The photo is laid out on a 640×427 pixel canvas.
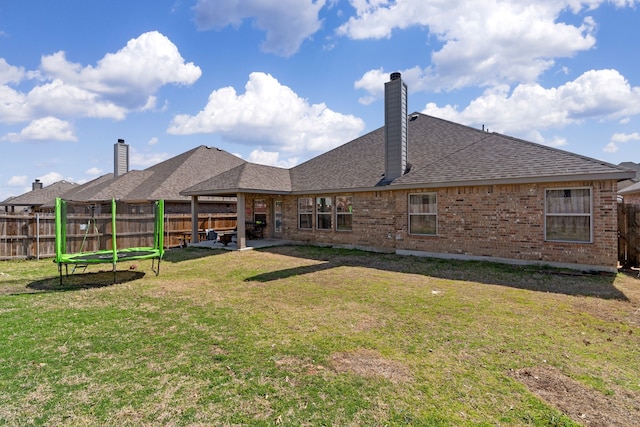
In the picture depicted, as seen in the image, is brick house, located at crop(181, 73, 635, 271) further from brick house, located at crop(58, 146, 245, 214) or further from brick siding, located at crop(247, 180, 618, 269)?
brick house, located at crop(58, 146, 245, 214)

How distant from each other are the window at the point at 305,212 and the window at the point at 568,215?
9454 millimetres

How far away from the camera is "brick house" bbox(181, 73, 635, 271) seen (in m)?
8.84

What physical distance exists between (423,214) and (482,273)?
3.47 meters

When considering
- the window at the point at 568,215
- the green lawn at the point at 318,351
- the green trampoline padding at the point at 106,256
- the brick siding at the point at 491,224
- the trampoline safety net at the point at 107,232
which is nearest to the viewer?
the green lawn at the point at 318,351

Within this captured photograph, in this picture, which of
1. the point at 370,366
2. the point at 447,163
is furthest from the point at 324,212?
the point at 370,366

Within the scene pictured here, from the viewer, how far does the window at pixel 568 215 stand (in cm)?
877

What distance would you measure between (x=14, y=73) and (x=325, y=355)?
15.4m

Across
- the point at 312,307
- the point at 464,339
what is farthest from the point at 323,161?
the point at 464,339

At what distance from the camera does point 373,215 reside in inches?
522

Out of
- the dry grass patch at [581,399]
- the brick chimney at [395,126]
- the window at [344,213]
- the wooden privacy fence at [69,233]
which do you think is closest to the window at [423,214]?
the brick chimney at [395,126]

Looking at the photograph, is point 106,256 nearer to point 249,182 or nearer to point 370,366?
point 249,182

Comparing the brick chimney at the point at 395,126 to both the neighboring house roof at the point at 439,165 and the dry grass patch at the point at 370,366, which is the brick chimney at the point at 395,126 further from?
the dry grass patch at the point at 370,366

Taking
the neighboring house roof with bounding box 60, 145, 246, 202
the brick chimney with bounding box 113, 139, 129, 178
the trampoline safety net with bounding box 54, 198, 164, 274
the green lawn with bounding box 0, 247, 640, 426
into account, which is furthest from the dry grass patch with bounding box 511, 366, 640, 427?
the brick chimney with bounding box 113, 139, 129, 178

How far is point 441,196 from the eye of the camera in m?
11.2
